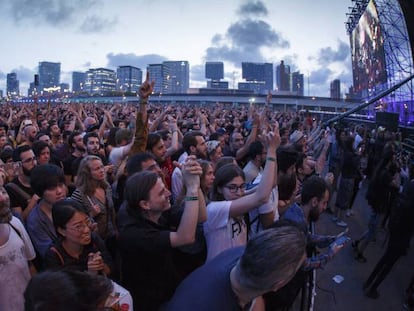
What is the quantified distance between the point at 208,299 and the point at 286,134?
8.17 meters

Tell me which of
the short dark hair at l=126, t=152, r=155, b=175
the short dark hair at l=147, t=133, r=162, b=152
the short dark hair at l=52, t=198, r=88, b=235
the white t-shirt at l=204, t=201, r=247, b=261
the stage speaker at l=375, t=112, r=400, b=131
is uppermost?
the stage speaker at l=375, t=112, r=400, b=131

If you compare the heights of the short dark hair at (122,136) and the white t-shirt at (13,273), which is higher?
the short dark hair at (122,136)

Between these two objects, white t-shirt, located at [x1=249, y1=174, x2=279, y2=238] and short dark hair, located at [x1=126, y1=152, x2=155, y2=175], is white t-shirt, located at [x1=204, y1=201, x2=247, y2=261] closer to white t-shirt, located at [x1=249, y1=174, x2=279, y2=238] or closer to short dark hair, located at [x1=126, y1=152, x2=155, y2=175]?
white t-shirt, located at [x1=249, y1=174, x2=279, y2=238]

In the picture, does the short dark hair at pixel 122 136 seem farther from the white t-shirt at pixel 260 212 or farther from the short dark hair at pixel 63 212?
the short dark hair at pixel 63 212

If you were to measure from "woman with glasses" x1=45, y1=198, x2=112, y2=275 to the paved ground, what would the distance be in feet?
11.0

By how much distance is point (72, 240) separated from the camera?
8.39ft

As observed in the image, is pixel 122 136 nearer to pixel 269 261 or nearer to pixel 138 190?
pixel 138 190

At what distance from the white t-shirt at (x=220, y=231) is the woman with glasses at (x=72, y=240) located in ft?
2.55

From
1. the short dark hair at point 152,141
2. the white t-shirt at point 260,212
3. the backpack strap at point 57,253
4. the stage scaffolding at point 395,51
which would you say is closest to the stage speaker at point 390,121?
the short dark hair at point 152,141

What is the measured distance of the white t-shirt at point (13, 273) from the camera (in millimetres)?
2461

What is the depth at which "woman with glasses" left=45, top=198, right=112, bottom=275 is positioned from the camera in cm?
246

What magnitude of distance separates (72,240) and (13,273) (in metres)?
0.45

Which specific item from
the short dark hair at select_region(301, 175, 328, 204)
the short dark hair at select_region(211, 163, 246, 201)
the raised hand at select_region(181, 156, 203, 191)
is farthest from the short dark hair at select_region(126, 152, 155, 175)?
the short dark hair at select_region(301, 175, 328, 204)

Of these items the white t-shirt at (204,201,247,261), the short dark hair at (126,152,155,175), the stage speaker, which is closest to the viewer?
the white t-shirt at (204,201,247,261)
